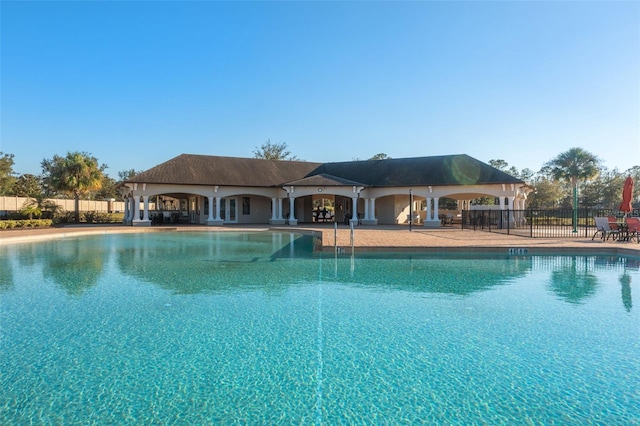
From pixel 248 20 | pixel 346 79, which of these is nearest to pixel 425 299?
pixel 248 20

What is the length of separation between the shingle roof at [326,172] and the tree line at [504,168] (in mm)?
6099

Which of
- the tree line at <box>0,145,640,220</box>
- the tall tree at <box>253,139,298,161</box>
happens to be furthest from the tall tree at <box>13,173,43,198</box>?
the tall tree at <box>253,139,298,161</box>

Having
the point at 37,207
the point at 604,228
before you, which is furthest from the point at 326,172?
the point at 37,207

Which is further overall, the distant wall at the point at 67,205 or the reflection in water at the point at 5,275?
the distant wall at the point at 67,205

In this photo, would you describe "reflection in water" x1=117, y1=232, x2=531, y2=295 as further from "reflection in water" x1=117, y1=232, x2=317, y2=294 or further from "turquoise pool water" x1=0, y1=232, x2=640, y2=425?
"turquoise pool water" x1=0, y1=232, x2=640, y2=425

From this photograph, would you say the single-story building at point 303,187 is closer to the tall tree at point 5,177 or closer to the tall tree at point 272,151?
the tall tree at point 5,177

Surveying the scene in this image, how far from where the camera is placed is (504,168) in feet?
184

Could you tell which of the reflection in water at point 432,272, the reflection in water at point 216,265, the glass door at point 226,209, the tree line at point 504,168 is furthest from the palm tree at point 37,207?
the reflection in water at point 432,272

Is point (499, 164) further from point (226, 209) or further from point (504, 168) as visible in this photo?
point (226, 209)

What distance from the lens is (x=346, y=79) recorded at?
61.3 feet

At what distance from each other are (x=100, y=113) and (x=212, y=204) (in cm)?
903

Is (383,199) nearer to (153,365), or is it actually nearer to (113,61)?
(113,61)

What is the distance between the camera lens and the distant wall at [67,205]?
92.5 ft

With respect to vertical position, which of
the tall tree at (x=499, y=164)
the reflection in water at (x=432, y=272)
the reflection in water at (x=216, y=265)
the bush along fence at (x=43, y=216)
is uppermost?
the tall tree at (x=499, y=164)
